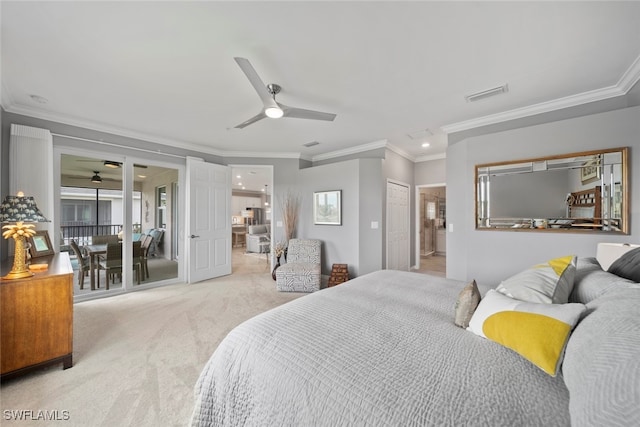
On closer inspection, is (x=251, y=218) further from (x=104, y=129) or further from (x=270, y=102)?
(x=270, y=102)

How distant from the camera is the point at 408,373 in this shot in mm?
817

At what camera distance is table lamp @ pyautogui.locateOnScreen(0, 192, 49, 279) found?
1.81m

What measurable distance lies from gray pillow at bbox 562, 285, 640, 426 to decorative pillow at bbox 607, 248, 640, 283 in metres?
0.51

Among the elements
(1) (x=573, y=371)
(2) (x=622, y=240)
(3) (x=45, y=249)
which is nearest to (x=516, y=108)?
(2) (x=622, y=240)

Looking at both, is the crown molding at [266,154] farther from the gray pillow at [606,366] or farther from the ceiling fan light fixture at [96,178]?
the gray pillow at [606,366]

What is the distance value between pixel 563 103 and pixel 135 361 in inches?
199

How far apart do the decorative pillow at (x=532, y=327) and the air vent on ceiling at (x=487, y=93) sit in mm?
2413

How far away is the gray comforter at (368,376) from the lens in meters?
0.69

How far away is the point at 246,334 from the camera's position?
1.12 metres

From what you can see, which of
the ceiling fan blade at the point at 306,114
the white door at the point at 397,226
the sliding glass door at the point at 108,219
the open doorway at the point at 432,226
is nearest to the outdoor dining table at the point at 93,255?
the sliding glass door at the point at 108,219

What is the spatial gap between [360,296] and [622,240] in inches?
110

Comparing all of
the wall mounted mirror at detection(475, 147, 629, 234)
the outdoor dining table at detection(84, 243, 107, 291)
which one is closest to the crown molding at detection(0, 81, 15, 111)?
the outdoor dining table at detection(84, 243, 107, 291)

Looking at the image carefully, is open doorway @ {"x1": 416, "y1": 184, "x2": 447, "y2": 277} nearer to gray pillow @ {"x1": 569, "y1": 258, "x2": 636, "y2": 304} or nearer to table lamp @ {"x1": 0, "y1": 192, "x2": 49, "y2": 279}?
gray pillow @ {"x1": 569, "y1": 258, "x2": 636, "y2": 304}

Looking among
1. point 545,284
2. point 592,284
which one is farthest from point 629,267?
point 545,284
